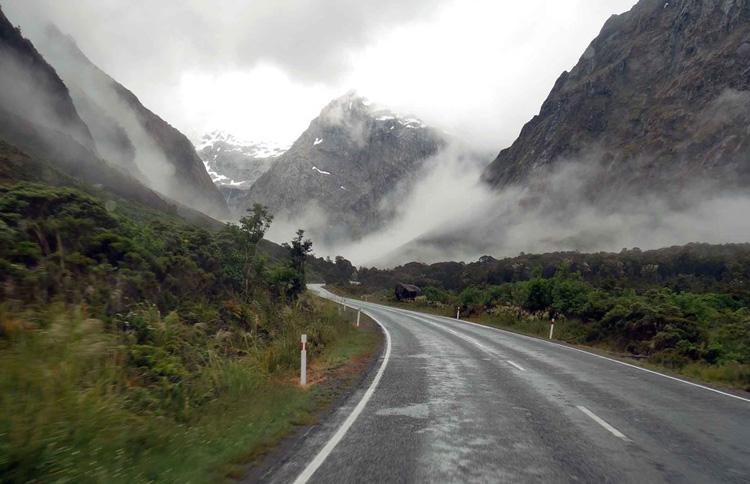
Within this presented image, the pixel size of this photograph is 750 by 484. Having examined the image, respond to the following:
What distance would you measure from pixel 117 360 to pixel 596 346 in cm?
2135

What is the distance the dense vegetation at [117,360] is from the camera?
4531mm

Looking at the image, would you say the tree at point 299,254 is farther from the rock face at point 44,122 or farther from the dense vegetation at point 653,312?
the rock face at point 44,122

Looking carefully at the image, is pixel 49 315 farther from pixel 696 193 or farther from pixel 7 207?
pixel 696 193

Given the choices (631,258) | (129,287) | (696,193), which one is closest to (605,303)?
(129,287)

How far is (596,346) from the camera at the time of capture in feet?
77.9

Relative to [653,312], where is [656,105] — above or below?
above

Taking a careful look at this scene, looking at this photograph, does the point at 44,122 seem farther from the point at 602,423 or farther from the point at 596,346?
the point at 602,423

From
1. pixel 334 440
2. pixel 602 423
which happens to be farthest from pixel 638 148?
pixel 334 440

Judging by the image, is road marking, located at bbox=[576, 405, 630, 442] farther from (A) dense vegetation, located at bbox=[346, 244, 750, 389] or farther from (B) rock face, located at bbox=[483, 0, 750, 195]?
(B) rock face, located at bbox=[483, 0, 750, 195]

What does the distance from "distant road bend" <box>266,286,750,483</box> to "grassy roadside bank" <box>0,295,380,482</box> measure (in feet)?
2.58

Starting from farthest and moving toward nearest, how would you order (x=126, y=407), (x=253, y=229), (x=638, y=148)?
(x=638, y=148)
(x=253, y=229)
(x=126, y=407)

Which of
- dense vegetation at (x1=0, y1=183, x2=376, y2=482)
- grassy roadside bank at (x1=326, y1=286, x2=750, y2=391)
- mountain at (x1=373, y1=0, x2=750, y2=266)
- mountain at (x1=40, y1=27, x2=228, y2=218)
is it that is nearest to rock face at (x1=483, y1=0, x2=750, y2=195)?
mountain at (x1=373, y1=0, x2=750, y2=266)

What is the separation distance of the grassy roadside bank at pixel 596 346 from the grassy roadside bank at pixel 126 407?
1068 cm

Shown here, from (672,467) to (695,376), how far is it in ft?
34.6
